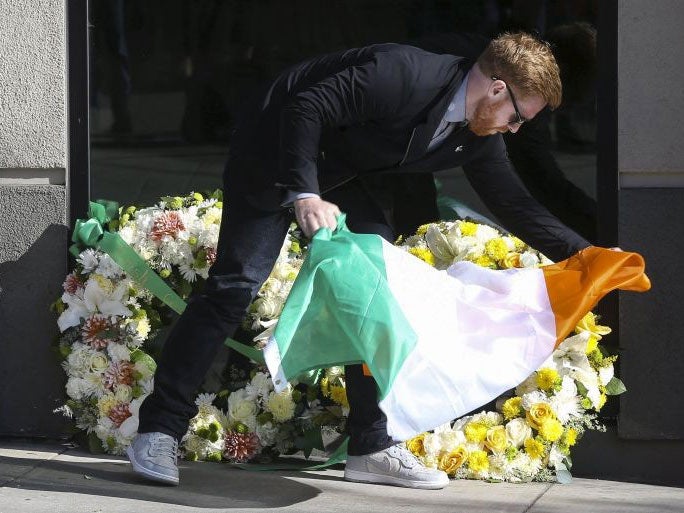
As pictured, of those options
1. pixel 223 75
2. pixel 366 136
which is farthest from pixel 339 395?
pixel 223 75

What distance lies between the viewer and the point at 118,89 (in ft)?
17.7

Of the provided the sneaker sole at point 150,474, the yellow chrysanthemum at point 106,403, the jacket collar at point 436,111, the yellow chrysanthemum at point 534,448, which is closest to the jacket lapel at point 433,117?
the jacket collar at point 436,111

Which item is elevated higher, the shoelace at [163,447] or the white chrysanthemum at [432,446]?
the shoelace at [163,447]

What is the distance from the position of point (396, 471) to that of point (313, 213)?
3.80 ft

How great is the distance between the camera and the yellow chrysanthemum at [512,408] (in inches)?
189

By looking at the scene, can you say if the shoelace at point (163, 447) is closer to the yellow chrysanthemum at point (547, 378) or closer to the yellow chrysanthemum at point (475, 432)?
the yellow chrysanthemum at point (475, 432)

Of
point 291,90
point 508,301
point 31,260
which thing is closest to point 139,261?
point 31,260

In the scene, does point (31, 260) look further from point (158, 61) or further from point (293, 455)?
point (293, 455)

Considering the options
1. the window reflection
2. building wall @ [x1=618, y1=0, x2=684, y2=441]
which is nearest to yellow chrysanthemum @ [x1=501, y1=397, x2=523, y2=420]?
building wall @ [x1=618, y1=0, x2=684, y2=441]

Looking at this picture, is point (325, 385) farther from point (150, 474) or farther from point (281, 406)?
point (150, 474)

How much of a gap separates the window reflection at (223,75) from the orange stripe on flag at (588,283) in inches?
37.5

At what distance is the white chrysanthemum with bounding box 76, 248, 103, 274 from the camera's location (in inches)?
201

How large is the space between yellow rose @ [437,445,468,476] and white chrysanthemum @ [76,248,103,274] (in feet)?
5.17

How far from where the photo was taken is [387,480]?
460cm
